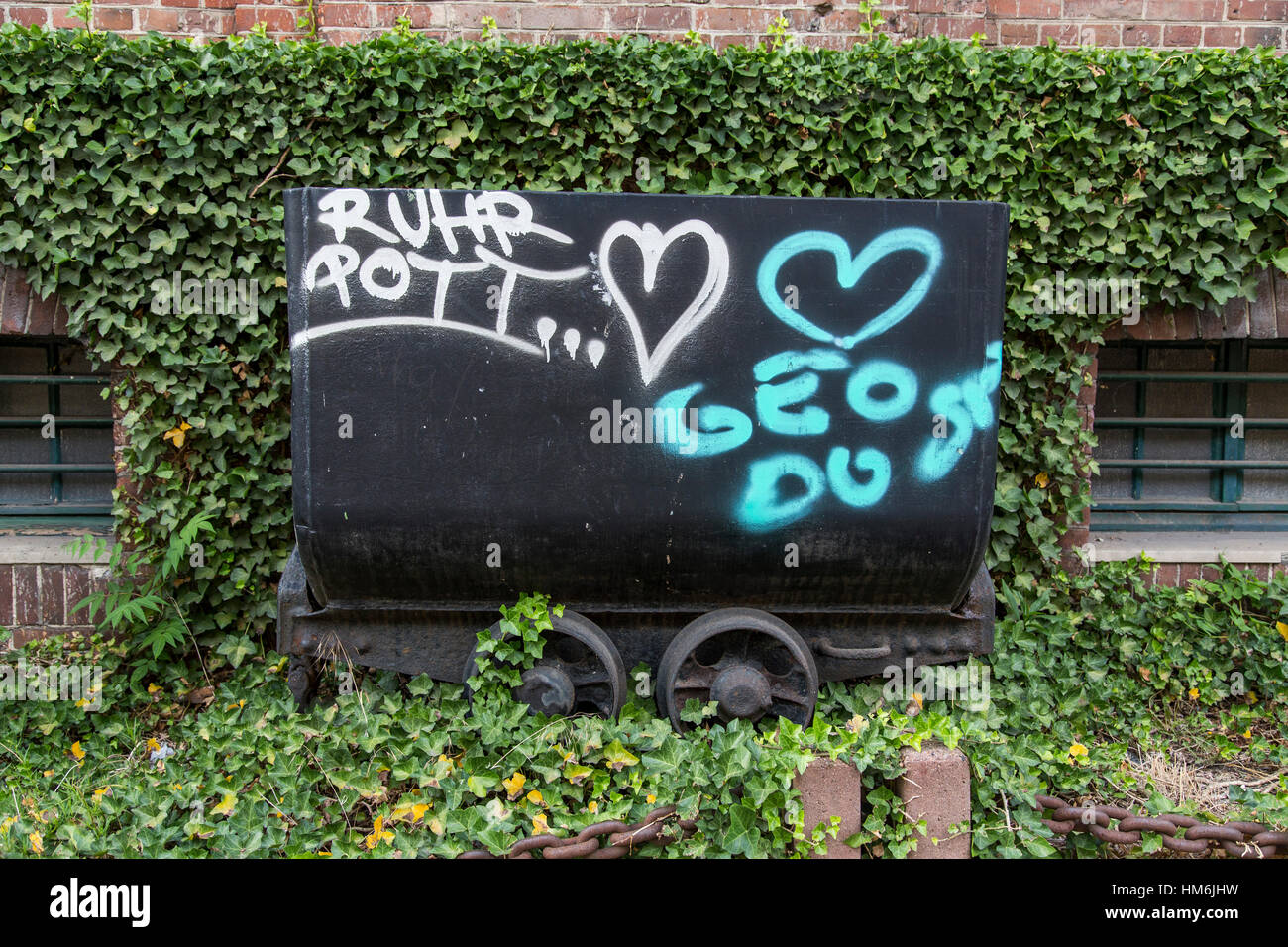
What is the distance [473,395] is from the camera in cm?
287

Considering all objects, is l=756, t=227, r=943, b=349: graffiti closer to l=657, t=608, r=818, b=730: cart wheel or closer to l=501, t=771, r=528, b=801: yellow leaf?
l=657, t=608, r=818, b=730: cart wheel

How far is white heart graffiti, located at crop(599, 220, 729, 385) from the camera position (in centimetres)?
286

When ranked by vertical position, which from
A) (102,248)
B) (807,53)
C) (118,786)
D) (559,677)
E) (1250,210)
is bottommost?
(118,786)

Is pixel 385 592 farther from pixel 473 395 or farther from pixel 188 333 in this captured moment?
pixel 188 333

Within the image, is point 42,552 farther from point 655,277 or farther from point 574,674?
point 655,277

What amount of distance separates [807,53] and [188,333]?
3153 millimetres

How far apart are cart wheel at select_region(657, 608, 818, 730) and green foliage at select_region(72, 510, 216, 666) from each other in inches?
88.2

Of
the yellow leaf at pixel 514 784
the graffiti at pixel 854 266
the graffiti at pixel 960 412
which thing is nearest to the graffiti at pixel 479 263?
the graffiti at pixel 854 266

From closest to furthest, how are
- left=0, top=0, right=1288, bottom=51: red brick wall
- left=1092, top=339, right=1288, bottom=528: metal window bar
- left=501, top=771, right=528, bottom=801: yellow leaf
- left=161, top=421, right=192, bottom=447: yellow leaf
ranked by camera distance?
left=501, top=771, right=528, bottom=801: yellow leaf, left=161, top=421, right=192, bottom=447: yellow leaf, left=0, top=0, right=1288, bottom=51: red brick wall, left=1092, top=339, right=1288, bottom=528: metal window bar

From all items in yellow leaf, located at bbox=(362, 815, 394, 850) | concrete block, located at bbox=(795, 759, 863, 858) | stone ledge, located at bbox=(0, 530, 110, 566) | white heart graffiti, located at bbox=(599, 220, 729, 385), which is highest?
white heart graffiti, located at bbox=(599, 220, 729, 385)

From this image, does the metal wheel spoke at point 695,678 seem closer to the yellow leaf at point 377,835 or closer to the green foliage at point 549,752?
the green foliage at point 549,752

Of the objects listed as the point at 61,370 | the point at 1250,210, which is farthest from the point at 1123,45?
the point at 61,370

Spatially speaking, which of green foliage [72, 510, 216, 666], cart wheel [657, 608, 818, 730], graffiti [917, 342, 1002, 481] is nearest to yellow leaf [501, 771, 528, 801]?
cart wheel [657, 608, 818, 730]

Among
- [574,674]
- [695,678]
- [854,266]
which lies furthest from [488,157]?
[695,678]
